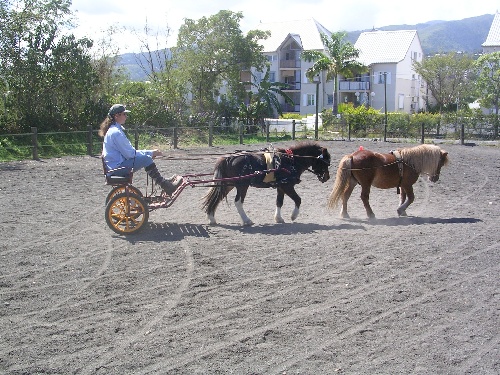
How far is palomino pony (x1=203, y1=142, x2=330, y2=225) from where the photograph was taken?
31.9 feet

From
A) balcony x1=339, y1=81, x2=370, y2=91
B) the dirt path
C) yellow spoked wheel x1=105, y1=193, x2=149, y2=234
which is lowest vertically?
the dirt path

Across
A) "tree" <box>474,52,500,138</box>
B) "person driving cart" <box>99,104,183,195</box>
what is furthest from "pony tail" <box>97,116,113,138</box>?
"tree" <box>474,52,500,138</box>

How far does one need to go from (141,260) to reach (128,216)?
1.55 m

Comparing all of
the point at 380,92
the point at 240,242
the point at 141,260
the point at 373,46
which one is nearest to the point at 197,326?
the point at 141,260

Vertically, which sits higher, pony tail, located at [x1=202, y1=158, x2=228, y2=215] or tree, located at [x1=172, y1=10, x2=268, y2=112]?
tree, located at [x1=172, y1=10, x2=268, y2=112]

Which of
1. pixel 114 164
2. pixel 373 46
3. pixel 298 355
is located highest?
pixel 373 46

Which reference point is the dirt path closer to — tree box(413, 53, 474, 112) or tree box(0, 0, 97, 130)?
tree box(0, 0, 97, 130)

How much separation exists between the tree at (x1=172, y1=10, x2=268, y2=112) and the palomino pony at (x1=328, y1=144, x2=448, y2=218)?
23.9 metres

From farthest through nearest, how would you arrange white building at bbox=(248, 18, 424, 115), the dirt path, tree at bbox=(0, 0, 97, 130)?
white building at bbox=(248, 18, 424, 115)
tree at bbox=(0, 0, 97, 130)
the dirt path

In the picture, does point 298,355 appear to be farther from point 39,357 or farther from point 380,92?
point 380,92

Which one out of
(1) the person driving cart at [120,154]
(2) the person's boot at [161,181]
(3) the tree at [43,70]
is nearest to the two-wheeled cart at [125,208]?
(1) the person driving cart at [120,154]

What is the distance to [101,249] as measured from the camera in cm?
808

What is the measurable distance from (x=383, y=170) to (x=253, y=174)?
2.52 m

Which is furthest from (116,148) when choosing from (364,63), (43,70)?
(364,63)
